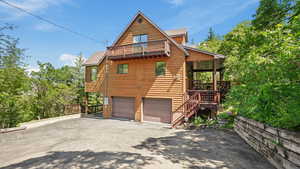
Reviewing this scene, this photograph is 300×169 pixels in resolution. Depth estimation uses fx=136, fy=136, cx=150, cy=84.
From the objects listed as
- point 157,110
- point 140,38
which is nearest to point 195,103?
point 157,110

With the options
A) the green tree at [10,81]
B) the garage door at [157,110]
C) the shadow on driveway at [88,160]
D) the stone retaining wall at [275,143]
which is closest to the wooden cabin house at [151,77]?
the garage door at [157,110]

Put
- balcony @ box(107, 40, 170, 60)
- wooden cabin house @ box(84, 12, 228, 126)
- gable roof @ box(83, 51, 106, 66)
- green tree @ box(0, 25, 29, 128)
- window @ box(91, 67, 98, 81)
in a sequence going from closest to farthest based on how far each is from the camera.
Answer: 1. green tree @ box(0, 25, 29, 128)
2. wooden cabin house @ box(84, 12, 228, 126)
3. balcony @ box(107, 40, 170, 60)
4. gable roof @ box(83, 51, 106, 66)
5. window @ box(91, 67, 98, 81)

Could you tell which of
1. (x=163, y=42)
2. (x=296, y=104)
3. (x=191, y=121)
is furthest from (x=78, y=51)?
(x=296, y=104)

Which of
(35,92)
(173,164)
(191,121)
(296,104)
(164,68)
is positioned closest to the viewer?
(296,104)

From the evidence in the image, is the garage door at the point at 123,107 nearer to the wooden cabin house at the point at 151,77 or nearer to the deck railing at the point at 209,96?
the wooden cabin house at the point at 151,77

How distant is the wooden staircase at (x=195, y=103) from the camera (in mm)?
10055

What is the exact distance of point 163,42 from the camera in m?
10.9

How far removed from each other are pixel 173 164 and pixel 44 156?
4.85 meters

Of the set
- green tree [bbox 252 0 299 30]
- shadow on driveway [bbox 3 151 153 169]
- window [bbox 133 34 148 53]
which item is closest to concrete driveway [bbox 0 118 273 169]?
shadow on driveway [bbox 3 151 153 169]

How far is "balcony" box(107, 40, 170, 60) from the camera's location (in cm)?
1089

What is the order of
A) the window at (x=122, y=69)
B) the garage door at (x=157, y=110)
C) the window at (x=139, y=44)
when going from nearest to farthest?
the garage door at (x=157, y=110) → the window at (x=139, y=44) → the window at (x=122, y=69)

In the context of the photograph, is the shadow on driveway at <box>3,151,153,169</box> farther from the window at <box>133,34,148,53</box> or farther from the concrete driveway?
the window at <box>133,34,148,53</box>

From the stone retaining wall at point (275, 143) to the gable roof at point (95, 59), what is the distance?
43.2ft

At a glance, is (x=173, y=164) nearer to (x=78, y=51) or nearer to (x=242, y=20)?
(x=242, y=20)
